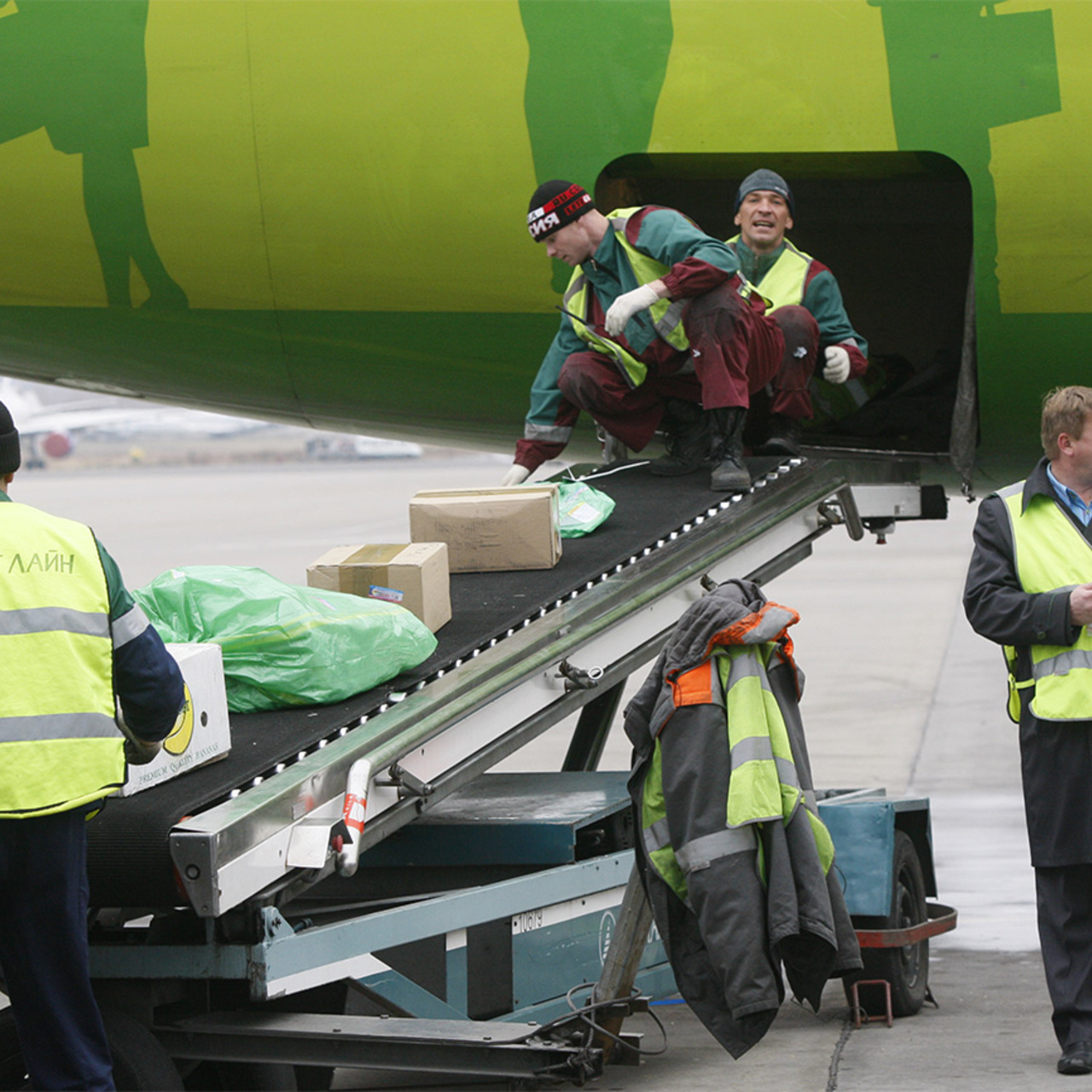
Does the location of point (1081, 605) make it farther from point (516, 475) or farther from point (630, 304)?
point (516, 475)

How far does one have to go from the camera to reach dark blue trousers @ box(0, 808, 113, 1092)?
3.31 meters

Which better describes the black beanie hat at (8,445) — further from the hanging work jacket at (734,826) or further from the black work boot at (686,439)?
the black work boot at (686,439)

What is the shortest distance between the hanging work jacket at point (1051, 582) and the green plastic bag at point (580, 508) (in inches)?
60.2

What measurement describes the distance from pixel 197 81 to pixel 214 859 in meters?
3.86

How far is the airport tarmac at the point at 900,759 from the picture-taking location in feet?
15.6

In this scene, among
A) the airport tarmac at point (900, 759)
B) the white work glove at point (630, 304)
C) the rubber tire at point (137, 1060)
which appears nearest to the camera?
the rubber tire at point (137, 1060)

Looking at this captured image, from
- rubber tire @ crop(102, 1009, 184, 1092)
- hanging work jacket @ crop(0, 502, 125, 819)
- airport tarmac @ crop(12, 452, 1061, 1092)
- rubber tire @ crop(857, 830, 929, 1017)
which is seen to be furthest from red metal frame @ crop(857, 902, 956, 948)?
hanging work jacket @ crop(0, 502, 125, 819)

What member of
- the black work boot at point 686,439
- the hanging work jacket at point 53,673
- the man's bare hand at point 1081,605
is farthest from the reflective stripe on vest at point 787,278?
the hanging work jacket at point 53,673

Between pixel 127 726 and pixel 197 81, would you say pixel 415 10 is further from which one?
pixel 127 726

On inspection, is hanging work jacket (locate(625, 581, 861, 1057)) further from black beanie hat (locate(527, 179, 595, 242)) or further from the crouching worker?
black beanie hat (locate(527, 179, 595, 242))

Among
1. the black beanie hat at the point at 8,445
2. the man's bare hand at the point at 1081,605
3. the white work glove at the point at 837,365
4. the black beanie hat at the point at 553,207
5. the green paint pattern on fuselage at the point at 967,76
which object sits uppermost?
the green paint pattern on fuselage at the point at 967,76

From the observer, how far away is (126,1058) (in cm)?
363

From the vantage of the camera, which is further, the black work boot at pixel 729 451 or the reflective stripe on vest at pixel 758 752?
the black work boot at pixel 729 451

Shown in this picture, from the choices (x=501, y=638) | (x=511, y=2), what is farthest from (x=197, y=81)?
(x=501, y=638)
